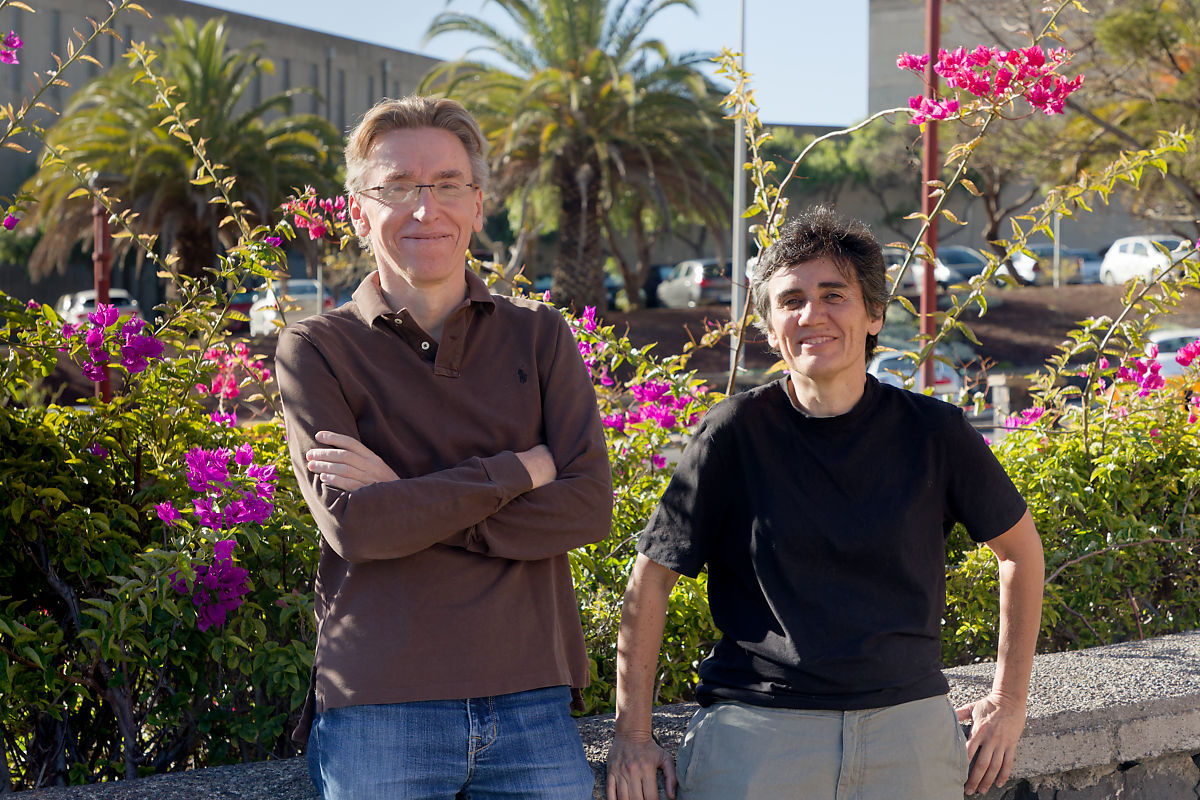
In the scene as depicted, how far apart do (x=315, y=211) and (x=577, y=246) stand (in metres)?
19.1

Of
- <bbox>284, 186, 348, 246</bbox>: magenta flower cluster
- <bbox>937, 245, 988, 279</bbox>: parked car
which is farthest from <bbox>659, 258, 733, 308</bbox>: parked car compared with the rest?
<bbox>284, 186, 348, 246</bbox>: magenta flower cluster

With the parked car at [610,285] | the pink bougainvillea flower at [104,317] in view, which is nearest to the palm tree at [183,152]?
the parked car at [610,285]

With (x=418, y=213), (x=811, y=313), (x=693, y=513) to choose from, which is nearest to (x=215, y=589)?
(x=418, y=213)

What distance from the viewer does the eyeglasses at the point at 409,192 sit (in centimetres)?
231

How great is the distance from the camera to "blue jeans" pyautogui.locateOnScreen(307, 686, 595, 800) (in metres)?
2.02

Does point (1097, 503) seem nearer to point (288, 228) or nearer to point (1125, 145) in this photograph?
point (288, 228)

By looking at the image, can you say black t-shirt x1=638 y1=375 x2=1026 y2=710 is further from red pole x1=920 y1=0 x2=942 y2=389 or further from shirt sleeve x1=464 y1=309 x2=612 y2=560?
red pole x1=920 y1=0 x2=942 y2=389

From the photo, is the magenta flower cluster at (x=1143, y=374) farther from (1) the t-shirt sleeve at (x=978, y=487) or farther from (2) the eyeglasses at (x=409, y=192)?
(2) the eyeglasses at (x=409, y=192)

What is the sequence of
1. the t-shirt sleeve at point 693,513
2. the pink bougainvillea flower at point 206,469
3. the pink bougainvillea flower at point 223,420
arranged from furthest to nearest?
1. the pink bougainvillea flower at point 223,420
2. the pink bougainvillea flower at point 206,469
3. the t-shirt sleeve at point 693,513

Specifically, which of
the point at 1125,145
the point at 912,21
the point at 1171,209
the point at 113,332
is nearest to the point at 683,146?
the point at 1125,145

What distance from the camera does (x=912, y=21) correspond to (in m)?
52.3

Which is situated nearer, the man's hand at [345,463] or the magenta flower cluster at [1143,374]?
the man's hand at [345,463]

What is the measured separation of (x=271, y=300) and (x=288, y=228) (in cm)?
40

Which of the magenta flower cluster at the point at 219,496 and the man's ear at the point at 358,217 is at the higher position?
the man's ear at the point at 358,217
